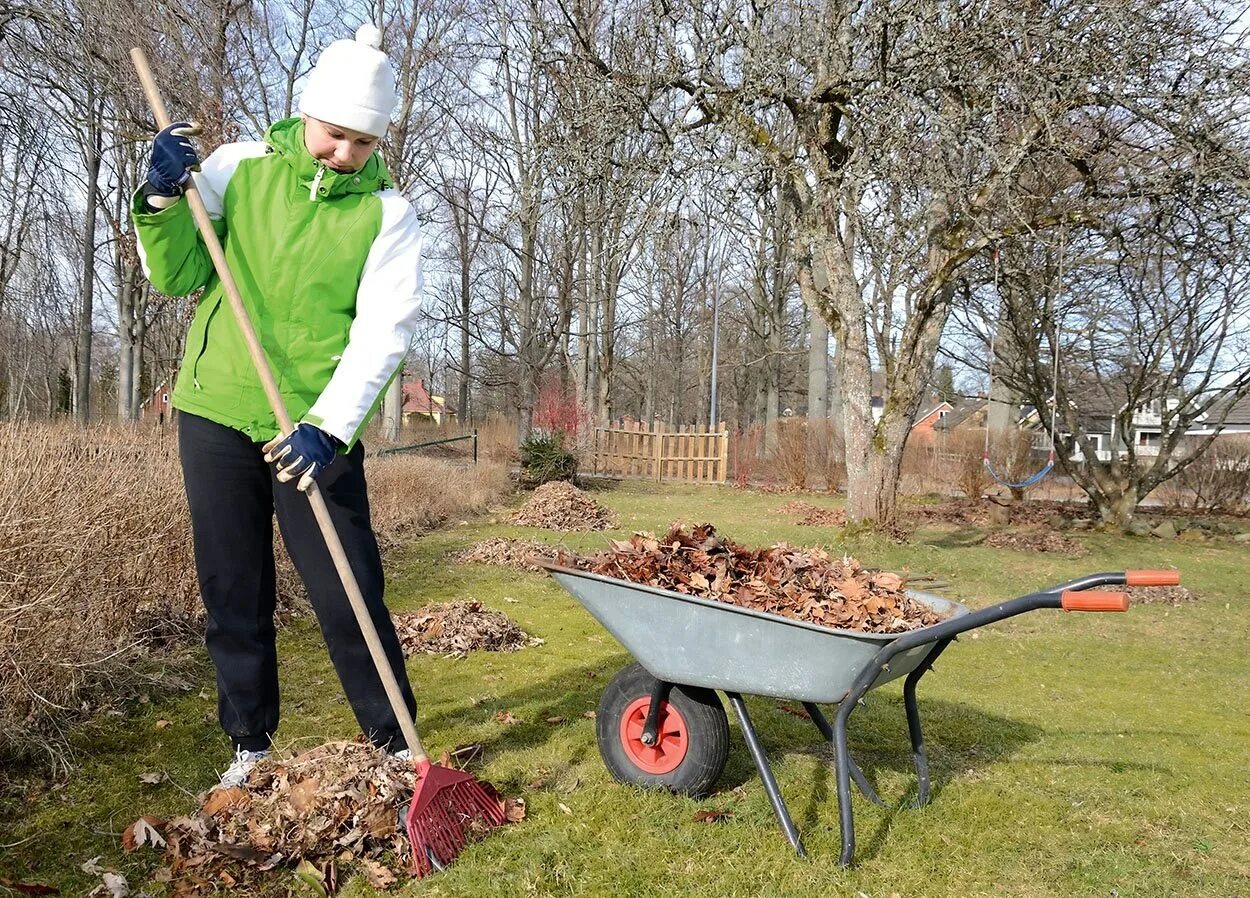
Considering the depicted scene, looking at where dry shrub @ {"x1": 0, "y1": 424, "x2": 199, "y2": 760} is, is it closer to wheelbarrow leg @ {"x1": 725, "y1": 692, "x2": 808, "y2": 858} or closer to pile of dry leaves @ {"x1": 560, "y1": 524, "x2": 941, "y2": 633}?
pile of dry leaves @ {"x1": 560, "y1": 524, "x2": 941, "y2": 633}

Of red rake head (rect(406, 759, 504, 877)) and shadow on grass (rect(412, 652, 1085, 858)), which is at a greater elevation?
red rake head (rect(406, 759, 504, 877))

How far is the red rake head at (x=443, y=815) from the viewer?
2.14 metres

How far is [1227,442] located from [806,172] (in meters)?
10.3

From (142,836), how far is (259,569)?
70 centimetres

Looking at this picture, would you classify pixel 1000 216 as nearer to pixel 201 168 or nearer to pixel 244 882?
pixel 201 168

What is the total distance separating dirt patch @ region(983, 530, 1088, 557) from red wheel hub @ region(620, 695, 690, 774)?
7.75 meters

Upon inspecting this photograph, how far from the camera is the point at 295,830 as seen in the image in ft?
7.06

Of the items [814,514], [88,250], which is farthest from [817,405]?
[88,250]

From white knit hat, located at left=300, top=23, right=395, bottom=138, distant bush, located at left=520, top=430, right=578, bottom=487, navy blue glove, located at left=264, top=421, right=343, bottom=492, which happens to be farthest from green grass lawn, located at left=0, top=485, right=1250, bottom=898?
distant bush, located at left=520, top=430, right=578, bottom=487

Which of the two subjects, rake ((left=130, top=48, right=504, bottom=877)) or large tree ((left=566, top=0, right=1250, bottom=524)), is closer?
rake ((left=130, top=48, right=504, bottom=877))

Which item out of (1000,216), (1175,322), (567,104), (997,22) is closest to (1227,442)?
(1175,322)

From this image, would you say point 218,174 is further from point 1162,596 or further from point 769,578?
point 1162,596

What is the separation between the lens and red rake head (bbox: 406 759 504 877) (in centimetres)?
214

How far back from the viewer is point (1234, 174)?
6.61 m
